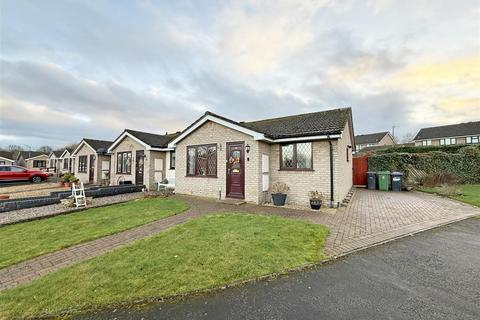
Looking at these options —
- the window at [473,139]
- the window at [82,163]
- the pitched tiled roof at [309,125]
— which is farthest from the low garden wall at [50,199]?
the window at [473,139]

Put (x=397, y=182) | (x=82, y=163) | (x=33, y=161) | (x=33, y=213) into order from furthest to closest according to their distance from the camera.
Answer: (x=33, y=161)
(x=82, y=163)
(x=397, y=182)
(x=33, y=213)

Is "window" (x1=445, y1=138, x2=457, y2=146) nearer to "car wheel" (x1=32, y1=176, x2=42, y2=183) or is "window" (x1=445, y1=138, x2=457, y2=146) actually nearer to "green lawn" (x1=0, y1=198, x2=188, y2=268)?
"green lawn" (x1=0, y1=198, x2=188, y2=268)

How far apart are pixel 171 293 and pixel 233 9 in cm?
1177

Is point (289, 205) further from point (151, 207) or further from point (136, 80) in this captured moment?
point (136, 80)

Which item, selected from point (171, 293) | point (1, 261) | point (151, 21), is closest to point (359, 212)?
point (171, 293)

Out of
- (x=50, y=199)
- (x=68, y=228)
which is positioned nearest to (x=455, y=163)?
(x=68, y=228)

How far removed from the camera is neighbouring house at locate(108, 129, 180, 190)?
49.3 ft

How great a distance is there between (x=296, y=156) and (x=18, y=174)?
26.0 m

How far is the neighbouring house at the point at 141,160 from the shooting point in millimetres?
15023

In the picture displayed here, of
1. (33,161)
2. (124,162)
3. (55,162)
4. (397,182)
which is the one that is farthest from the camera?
(33,161)

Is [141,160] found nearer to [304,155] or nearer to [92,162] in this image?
[92,162]

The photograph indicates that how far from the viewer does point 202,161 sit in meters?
11.8

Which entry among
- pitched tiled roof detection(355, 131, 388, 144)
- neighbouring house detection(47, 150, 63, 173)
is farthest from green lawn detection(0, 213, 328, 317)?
pitched tiled roof detection(355, 131, 388, 144)

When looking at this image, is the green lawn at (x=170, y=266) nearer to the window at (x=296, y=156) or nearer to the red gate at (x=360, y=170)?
the window at (x=296, y=156)
